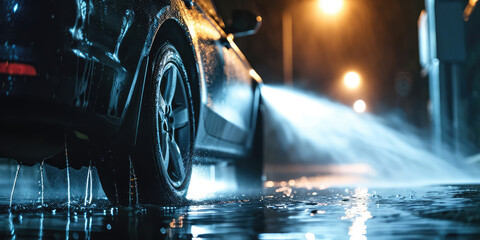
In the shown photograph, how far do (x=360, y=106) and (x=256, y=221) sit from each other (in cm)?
4437

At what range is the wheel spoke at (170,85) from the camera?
4.95 meters

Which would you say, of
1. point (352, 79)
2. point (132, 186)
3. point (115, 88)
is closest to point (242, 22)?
point (132, 186)

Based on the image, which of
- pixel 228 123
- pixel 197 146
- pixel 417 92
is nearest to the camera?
pixel 197 146

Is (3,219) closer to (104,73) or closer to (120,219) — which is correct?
(120,219)

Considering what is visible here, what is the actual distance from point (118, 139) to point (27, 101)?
0.79m

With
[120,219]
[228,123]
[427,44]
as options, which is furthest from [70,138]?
[427,44]

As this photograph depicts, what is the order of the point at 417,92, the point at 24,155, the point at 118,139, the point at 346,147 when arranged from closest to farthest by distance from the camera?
the point at 24,155, the point at 118,139, the point at 346,147, the point at 417,92

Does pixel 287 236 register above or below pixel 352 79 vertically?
below

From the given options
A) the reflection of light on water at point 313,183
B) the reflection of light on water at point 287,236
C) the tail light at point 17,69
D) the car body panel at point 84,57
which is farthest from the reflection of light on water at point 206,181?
the reflection of light on water at point 287,236

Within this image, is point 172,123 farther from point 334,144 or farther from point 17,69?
point 334,144

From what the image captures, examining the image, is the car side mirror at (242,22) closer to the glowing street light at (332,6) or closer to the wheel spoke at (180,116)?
the wheel spoke at (180,116)

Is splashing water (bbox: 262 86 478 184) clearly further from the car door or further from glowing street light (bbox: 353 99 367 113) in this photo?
the car door

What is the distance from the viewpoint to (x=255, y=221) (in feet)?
12.5

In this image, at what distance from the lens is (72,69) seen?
12.1 feet
